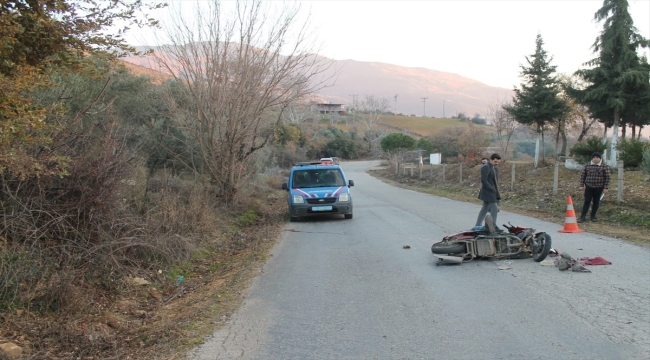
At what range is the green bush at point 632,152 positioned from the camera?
18891 mm

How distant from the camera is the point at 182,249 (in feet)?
28.8

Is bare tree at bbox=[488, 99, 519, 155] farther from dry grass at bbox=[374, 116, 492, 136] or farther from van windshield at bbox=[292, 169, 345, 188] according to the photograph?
dry grass at bbox=[374, 116, 492, 136]

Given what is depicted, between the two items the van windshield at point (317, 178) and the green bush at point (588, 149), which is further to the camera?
the green bush at point (588, 149)

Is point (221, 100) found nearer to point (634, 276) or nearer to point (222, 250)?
point (222, 250)

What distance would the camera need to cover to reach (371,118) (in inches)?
4823

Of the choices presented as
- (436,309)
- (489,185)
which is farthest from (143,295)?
(489,185)

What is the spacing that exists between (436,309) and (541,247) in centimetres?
298

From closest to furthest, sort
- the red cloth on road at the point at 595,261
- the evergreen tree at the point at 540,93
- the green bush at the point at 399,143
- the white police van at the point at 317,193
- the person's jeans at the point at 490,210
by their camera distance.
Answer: the red cloth on road at the point at 595,261, the person's jeans at the point at 490,210, the white police van at the point at 317,193, the evergreen tree at the point at 540,93, the green bush at the point at 399,143

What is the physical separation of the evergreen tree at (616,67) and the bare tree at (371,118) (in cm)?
7373

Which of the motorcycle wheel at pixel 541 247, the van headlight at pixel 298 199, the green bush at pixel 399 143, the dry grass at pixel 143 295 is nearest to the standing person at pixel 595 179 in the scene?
the motorcycle wheel at pixel 541 247

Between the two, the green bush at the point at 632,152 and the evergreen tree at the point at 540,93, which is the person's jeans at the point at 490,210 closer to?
the green bush at the point at 632,152

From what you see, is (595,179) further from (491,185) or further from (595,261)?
(595,261)

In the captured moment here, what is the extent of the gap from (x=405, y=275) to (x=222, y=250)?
187 inches

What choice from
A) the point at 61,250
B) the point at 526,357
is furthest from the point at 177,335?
the point at 526,357
